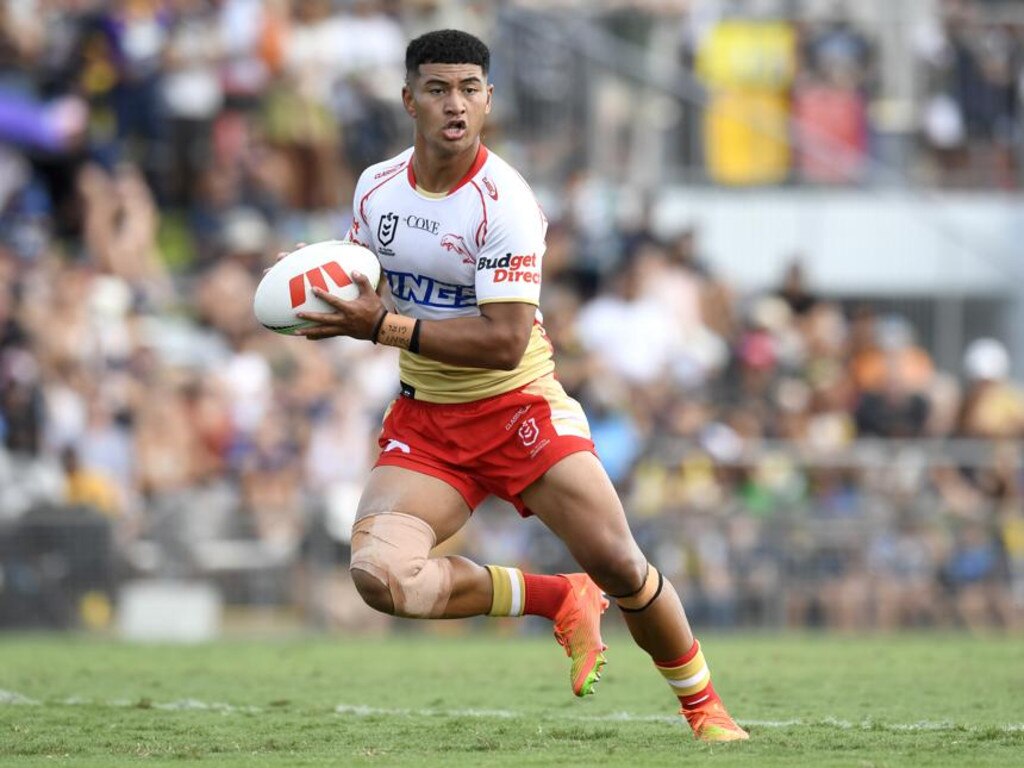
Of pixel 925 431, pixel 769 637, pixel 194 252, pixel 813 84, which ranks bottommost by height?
pixel 769 637

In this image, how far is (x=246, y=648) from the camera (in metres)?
13.1

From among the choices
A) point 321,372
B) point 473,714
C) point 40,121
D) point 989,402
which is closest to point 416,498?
point 473,714

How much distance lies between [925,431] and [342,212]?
5.68 metres

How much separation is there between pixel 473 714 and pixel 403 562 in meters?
1.61

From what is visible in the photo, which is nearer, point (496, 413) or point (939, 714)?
point (496, 413)

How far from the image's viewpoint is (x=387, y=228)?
779cm

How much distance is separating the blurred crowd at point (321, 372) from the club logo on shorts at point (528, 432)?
7.50 metres

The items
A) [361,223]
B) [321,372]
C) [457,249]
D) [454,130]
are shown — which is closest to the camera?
[454,130]

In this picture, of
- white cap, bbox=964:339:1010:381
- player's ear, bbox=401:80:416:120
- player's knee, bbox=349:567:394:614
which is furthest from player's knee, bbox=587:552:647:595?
white cap, bbox=964:339:1010:381

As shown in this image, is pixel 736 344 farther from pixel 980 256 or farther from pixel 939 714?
pixel 939 714

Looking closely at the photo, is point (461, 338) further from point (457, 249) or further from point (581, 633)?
point (581, 633)

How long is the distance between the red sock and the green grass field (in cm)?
50

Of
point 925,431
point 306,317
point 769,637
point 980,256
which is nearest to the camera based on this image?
point 306,317

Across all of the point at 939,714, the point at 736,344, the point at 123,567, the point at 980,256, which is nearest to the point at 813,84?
the point at 980,256
